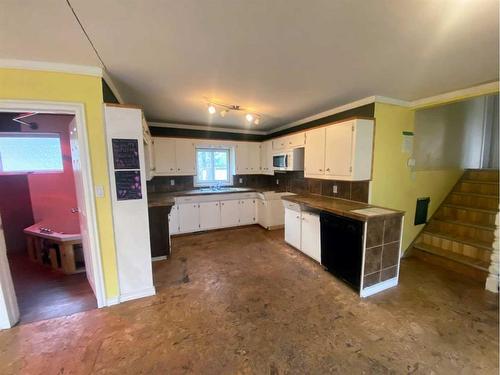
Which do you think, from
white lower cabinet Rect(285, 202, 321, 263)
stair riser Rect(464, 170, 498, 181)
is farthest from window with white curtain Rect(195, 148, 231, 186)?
stair riser Rect(464, 170, 498, 181)

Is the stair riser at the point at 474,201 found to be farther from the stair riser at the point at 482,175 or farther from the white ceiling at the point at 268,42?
the white ceiling at the point at 268,42

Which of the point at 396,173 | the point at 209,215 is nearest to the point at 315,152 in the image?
the point at 396,173

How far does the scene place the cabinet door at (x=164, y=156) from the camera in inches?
171

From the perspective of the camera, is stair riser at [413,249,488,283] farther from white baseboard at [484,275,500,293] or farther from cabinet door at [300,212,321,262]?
cabinet door at [300,212,321,262]

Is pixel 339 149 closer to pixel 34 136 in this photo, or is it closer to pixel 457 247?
pixel 457 247

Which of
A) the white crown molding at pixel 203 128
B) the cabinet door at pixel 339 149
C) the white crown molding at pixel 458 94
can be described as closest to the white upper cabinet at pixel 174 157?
the white crown molding at pixel 203 128

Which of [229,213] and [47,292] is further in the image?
[229,213]

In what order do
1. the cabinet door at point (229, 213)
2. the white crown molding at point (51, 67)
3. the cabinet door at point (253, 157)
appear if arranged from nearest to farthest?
the white crown molding at point (51, 67), the cabinet door at point (229, 213), the cabinet door at point (253, 157)

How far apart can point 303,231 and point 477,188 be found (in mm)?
3246

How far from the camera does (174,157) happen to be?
177 inches

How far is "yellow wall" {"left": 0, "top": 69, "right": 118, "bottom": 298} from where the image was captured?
5.96 ft

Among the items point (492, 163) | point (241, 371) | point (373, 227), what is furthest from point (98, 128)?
point (492, 163)

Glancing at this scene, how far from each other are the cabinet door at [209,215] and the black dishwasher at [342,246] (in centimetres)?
242

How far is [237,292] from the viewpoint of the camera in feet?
8.10
